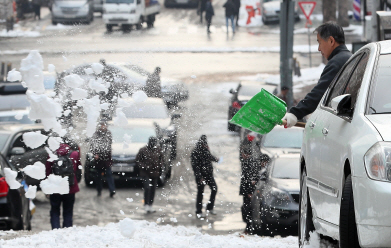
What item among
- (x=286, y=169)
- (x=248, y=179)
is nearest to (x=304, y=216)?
(x=286, y=169)

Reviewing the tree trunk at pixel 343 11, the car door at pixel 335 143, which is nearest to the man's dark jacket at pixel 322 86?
the car door at pixel 335 143

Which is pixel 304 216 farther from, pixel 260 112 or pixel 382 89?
pixel 382 89

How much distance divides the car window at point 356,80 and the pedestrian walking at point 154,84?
18.6 ft

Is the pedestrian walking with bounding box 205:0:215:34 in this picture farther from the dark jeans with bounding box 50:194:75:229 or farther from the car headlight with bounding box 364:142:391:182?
the car headlight with bounding box 364:142:391:182

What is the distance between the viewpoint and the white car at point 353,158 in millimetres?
3582

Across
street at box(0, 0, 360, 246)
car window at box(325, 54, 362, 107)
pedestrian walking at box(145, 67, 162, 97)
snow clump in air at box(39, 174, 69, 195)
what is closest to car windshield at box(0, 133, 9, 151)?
street at box(0, 0, 360, 246)

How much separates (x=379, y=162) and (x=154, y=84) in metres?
7.46

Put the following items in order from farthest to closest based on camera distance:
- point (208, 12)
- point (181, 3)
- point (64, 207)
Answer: point (181, 3) < point (208, 12) < point (64, 207)

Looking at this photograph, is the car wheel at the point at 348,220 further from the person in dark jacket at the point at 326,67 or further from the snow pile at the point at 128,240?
the snow pile at the point at 128,240

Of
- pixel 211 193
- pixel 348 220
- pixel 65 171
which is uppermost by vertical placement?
pixel 348 220

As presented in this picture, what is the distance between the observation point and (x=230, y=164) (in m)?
15.9

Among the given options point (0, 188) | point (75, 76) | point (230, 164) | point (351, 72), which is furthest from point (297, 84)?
point (351, 72)

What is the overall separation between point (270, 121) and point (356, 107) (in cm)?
175

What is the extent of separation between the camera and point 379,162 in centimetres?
359
